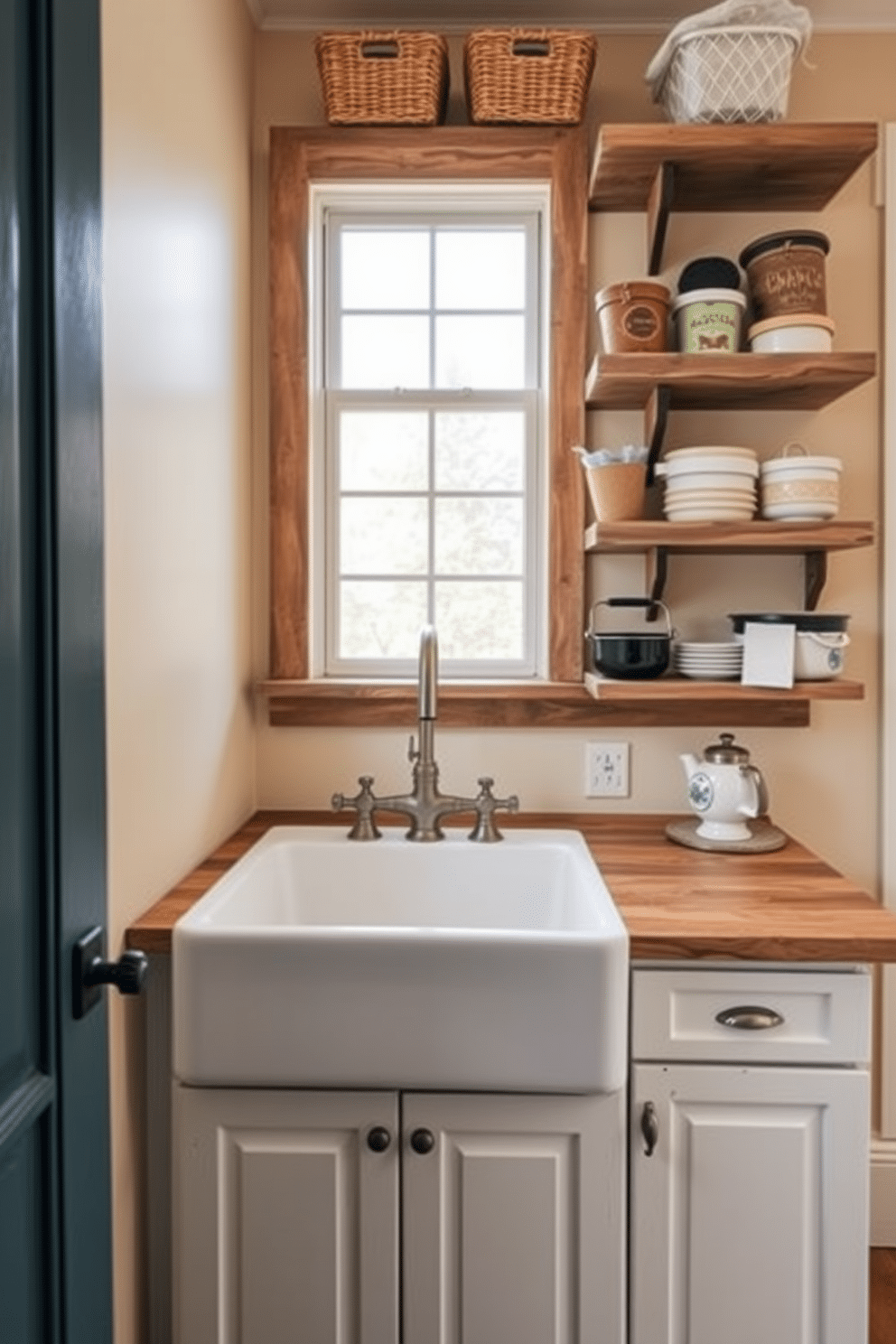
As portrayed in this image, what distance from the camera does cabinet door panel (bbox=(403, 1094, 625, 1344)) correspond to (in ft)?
3.96

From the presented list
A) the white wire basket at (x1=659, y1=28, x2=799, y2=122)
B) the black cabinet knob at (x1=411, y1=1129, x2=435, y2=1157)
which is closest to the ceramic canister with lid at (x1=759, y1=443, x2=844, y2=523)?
the white wire basket at (x1=659, y1=28, x2=799, y2=122)

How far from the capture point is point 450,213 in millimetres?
1937

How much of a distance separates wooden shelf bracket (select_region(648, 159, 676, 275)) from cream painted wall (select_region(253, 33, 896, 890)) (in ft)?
0.25

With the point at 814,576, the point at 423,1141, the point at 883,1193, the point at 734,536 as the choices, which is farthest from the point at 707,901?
the point at 883,1193

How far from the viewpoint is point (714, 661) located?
1.75 metres

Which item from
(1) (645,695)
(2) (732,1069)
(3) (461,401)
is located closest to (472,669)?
(1) (645,695)

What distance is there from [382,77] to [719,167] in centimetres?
72

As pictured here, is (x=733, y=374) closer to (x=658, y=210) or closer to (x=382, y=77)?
(x=658, y=210)

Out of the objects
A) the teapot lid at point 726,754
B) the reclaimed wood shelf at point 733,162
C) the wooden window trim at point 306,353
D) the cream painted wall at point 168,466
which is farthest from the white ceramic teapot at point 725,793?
the reclaimed wood shelf at point 733,162

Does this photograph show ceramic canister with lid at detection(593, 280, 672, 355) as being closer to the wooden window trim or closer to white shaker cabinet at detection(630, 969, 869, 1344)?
the wooden window trim

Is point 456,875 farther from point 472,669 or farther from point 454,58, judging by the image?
point 454,58

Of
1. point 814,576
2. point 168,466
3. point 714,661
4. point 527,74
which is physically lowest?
point 714,661

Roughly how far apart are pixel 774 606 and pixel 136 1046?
151 cm

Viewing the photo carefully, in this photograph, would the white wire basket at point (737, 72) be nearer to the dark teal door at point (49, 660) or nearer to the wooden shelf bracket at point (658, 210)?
the wooden shelf bracket at point (658, 210)
